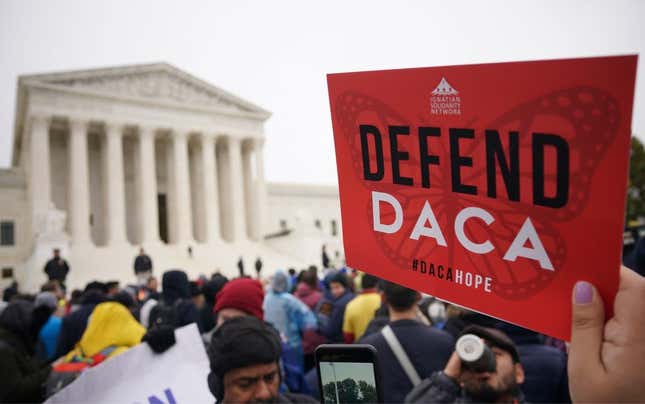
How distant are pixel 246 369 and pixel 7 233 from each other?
126 feet

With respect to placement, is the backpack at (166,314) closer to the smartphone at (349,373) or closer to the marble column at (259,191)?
the smartphone at (349,373)

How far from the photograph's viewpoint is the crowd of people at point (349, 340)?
1042 millimetres

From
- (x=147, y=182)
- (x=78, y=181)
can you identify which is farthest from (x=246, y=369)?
(x=147, y=182)

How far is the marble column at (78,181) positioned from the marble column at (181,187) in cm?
615

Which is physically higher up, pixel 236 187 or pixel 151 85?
pixel 151 85

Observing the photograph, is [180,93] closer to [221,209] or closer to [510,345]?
[221,209]

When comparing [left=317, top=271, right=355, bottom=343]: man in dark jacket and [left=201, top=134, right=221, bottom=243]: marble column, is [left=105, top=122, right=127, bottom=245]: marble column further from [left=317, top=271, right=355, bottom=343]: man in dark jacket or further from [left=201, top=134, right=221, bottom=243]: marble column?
[left=317, top=271, right=355, bottom=343]: man in dark jacket

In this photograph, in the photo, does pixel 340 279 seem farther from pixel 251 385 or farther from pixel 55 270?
pixel 55 270

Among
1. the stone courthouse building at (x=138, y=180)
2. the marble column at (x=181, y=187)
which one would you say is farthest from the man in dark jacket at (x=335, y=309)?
the marble column at (x=181, y=187)

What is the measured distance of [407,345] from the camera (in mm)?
3086

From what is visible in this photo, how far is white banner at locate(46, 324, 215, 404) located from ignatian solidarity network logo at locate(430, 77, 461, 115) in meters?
1.73

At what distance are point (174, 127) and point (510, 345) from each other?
37.4m

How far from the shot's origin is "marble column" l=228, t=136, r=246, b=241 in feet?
132

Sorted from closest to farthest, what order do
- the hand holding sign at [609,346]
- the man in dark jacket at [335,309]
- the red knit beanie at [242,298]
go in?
the hand holding sign at [609,346] → the red knit beanie at [242,298] → the man in dark jacket at [335,309]
